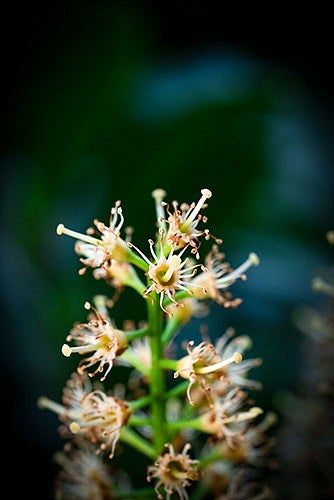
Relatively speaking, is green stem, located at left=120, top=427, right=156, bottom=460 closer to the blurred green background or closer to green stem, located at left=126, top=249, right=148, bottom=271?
green stem, located at left=126, top=249, right=148, bottom=271

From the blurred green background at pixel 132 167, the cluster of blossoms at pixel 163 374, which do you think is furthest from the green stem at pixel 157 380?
the blurred green background at pixel 132 167

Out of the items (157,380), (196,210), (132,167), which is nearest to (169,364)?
(157,380)

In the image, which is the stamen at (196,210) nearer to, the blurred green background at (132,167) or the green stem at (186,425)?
the green stem at (186,425)

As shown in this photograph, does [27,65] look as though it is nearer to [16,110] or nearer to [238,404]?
[16,110]

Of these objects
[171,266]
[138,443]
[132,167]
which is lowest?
[138,443]

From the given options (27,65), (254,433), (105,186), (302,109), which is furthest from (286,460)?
(27,65)

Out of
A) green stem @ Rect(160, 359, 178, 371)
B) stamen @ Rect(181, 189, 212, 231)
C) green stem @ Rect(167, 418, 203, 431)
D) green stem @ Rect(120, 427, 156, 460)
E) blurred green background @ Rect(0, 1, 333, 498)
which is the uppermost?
blurred green background @ Rect(0, 1, 333, 498)

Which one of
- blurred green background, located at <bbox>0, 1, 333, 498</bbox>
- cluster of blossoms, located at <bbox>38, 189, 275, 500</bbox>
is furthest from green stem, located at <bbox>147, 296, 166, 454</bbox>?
blurred green background, located at <bbox>0, 1, 333, 498</bbox>

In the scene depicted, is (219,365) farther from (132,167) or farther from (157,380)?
(132,167)
